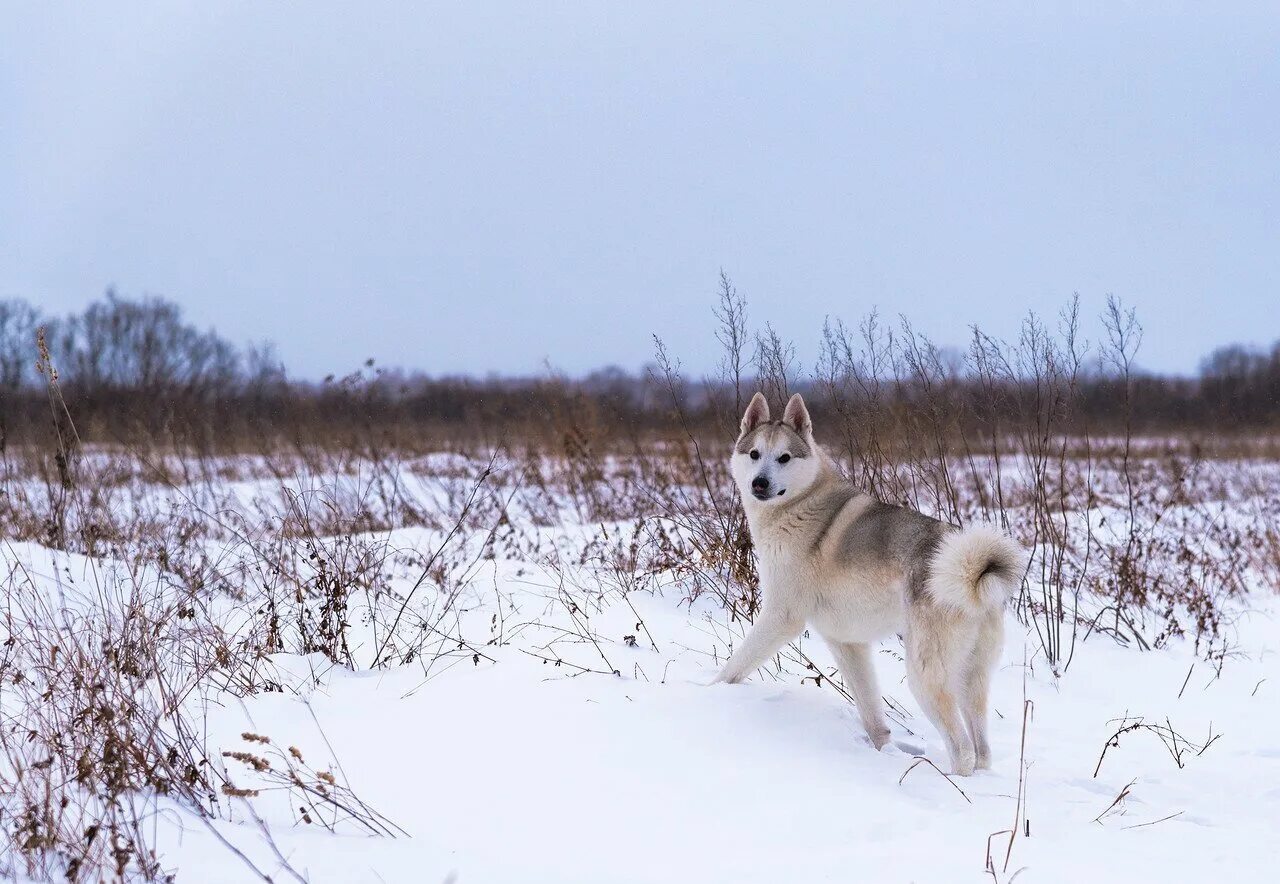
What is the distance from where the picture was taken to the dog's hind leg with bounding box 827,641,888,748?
462cm

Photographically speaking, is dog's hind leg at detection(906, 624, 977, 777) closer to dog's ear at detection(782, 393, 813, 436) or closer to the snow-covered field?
the snow-covered field

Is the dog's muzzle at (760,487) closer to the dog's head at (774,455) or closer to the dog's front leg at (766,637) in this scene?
the dog's head at (774,455)

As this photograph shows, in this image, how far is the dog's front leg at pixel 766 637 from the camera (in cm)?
454

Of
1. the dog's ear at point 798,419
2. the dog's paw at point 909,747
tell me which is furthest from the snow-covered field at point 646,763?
the dog's ear at point 798,419

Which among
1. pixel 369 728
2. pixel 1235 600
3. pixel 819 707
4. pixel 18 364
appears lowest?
pixel 1235 600

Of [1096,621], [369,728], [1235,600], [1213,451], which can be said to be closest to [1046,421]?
[1096,621]

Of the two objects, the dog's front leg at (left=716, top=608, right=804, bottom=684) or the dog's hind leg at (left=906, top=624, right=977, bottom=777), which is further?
the dog's front leg at (left=716, top=608, right=804, bottom=684)

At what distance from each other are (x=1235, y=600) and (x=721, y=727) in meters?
6.95

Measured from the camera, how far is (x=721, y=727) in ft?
13.8

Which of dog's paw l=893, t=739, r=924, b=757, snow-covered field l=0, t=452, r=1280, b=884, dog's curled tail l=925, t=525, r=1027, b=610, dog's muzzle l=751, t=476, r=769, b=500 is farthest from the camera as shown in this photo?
dog's muzzle l=751, t=476, r=769, b=500

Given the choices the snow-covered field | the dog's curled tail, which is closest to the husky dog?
the dog's curled tail

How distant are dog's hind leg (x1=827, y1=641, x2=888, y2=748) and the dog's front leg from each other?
0.93 ft

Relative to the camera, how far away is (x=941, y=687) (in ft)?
13.5

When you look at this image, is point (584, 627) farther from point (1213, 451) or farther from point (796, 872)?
point (1213, 451)
